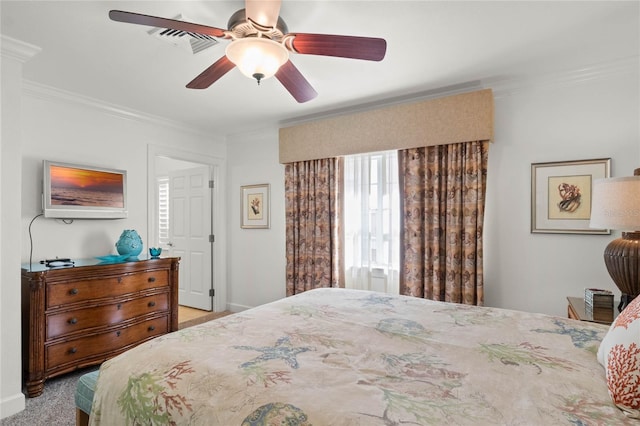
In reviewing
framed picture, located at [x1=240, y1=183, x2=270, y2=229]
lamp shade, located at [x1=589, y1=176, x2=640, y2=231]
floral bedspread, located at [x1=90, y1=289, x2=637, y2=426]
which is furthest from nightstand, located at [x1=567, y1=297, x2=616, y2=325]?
framed picture, located at [x1=240, y1=183, x2=270, y2=229]

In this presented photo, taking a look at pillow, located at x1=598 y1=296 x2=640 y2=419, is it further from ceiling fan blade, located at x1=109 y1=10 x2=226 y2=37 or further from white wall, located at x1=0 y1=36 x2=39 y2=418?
white wall, located at x1=0 y1=36 x2=39 y2=418

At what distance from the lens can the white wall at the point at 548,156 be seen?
256cm

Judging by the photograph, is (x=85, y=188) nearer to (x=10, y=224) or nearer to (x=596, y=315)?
(x=10, y=224)

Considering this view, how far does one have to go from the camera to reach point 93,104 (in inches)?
132

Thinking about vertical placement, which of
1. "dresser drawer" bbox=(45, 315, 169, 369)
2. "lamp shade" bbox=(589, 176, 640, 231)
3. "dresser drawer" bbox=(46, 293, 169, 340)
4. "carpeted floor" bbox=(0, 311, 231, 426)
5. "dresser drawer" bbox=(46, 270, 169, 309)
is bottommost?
"carpeted floor" bbox=(0, 311, 231, 426)

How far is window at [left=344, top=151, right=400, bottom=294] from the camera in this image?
3523 mm

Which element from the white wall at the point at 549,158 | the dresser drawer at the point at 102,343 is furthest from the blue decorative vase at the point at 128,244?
the white wall at the point at 549,158

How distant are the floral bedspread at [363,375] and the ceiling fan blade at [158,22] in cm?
142

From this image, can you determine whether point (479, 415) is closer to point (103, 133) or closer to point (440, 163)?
point (440, 163)

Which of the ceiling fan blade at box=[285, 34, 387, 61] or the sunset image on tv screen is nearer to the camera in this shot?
the ceiling fan blade at box=[285, 34, 387, 61]

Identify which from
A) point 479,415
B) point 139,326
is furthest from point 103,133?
point 479,415

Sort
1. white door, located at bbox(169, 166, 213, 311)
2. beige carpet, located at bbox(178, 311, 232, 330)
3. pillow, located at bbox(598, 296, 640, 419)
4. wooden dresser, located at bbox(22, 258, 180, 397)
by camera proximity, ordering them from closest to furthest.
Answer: pillow, located at bbox(598, 296, 640, 419)
wooden dresser, located at bbox(22, 258, 180, 397)
beige carpet, located at bbox(178, 311, 232, 330)
white door, located at bbox(169, 166, 213, 311)

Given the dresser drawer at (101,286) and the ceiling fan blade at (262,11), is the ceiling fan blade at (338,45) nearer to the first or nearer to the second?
the ceiling fan blade at (262,11)

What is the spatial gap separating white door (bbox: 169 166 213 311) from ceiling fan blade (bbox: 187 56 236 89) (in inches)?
110
